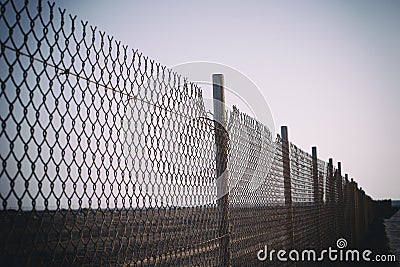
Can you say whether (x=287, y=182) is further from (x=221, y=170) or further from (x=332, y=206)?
(x=332, y=206)

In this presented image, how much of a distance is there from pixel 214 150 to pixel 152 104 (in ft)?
4.01

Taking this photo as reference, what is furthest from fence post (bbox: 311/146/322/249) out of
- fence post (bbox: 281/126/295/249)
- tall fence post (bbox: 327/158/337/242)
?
fence post (bbox: 281/126/295/249)

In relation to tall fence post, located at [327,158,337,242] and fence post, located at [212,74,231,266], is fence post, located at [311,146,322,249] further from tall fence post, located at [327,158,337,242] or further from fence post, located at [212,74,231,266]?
fence post, located at [212,74,231,266]

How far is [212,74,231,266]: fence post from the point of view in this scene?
4027mm

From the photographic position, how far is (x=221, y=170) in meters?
4.12

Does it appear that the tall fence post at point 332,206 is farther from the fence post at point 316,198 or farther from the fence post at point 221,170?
the fence post at point 221,170

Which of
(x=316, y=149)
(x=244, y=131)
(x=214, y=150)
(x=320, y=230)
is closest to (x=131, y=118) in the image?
(x=214, y=150)

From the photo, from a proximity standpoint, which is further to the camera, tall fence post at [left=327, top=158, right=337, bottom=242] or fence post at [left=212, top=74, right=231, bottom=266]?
tall fence post at [left=327, top=158, right=337, bottom=242]

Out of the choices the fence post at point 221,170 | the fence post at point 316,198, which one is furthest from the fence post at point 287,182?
the fence post at point 221,170

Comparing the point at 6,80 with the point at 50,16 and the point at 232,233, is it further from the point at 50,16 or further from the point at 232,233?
the point at 232,233

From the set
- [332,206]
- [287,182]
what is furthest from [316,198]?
[332,206]

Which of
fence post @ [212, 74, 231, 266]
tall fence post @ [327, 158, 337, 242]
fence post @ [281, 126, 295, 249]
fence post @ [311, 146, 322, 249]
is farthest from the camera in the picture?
tall fence post @ [327, 158, 337, 242]

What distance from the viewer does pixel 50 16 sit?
201 centimetres

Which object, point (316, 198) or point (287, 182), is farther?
point (316, 198)
